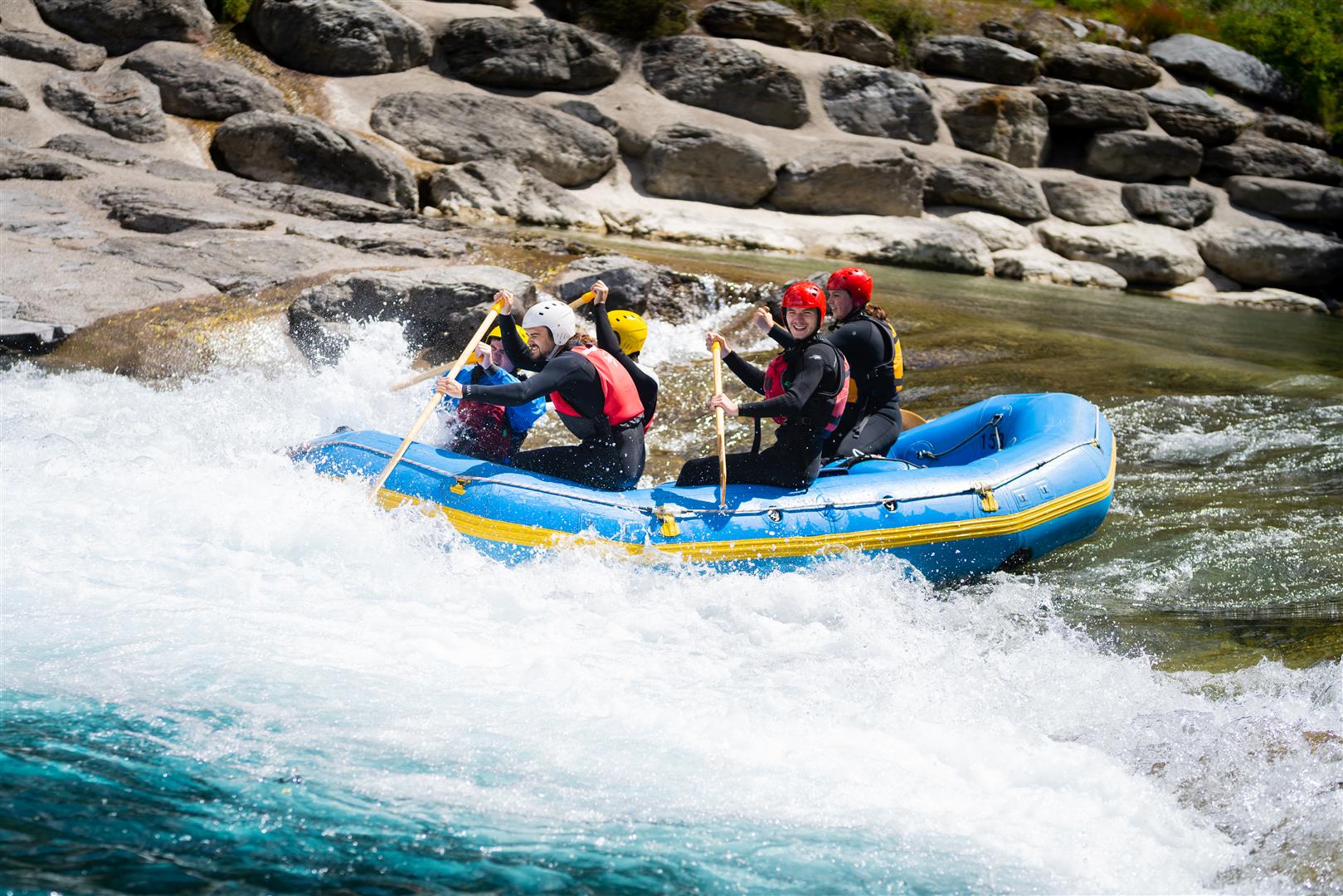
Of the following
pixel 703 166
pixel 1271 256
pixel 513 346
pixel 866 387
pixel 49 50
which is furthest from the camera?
pixel 1271 256

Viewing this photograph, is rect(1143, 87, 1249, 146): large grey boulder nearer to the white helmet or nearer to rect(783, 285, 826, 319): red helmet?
rect(783, 285, 826, 319): red helmet

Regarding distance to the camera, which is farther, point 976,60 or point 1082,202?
point 976,60

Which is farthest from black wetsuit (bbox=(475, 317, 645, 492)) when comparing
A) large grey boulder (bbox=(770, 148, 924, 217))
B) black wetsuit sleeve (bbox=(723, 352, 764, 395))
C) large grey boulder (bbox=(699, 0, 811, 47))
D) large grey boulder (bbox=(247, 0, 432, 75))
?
large grey boulder (bbox=(699, 0, 811, 47))

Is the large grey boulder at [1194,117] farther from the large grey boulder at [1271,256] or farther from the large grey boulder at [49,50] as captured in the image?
the large grey boulder at [49,50]

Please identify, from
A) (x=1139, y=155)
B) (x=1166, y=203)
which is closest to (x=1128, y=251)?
(x=1166, y=203)

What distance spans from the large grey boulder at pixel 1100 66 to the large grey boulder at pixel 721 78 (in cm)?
599

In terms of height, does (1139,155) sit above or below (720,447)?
below

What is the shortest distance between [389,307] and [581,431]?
11.4 ft

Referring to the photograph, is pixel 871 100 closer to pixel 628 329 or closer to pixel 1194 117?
pixel 1194 117

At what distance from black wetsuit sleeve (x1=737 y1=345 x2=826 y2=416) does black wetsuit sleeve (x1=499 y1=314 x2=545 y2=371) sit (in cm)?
141

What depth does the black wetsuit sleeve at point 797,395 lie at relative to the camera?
5.46 m

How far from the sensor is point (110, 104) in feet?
42.7

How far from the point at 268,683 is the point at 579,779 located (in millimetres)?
1202

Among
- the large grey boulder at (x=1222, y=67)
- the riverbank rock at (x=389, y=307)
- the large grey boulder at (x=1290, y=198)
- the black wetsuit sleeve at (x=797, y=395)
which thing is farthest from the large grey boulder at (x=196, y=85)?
the large grey boulder at (x=1222, y=67)
